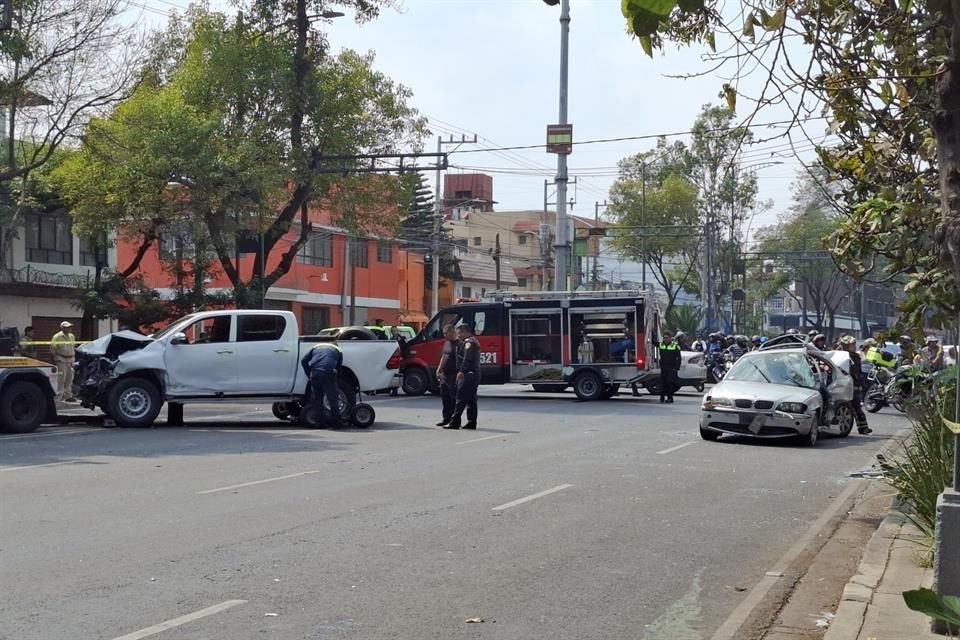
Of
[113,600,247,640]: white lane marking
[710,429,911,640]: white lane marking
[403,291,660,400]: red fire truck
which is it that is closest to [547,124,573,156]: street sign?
[403,291,660,400]: red fire truck

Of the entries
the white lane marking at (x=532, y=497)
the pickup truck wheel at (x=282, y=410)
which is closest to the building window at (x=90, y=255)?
the pickup truck wheel at (x=282, y=410)

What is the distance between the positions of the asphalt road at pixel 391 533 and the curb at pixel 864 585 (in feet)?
2.55

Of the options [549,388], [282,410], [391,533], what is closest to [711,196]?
[549,388]

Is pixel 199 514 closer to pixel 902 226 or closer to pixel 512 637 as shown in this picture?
pixel 512 637

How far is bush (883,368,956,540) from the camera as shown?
8953mm

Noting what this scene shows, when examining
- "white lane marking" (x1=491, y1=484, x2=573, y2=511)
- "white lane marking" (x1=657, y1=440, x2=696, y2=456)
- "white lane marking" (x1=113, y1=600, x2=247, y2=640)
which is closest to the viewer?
"white lane marking" (x1=113, y1=600, x2=247, y2=640)

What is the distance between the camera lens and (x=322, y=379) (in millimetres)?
19891

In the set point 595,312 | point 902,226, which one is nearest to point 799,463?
point 902,226

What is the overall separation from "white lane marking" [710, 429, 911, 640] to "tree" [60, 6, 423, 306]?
20095mm

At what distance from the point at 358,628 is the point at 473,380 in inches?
527

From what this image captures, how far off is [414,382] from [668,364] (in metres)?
6.96

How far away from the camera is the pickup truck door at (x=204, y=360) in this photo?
20.4 meters

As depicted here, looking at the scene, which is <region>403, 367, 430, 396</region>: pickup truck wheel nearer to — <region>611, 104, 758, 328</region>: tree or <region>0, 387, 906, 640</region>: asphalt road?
<region>0, 387, 906, 640</region>: asphalt road

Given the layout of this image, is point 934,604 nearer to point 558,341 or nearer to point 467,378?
point 467,378
